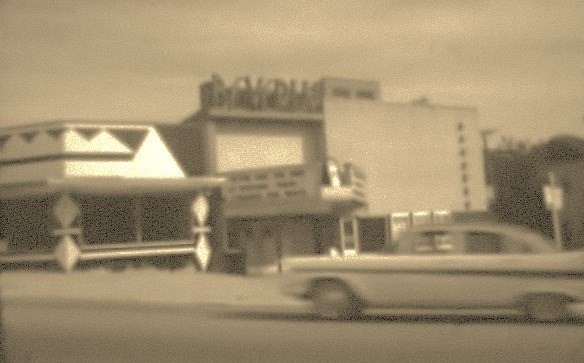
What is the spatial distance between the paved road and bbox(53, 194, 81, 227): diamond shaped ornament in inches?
160

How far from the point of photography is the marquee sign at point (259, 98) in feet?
48.6

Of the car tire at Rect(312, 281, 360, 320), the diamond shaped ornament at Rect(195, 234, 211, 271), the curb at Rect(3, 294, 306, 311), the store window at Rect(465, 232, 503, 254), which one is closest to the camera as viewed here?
the store window at Rect(465, 232, 503, 254)

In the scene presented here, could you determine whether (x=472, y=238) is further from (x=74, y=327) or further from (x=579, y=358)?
(x=74, y=327)

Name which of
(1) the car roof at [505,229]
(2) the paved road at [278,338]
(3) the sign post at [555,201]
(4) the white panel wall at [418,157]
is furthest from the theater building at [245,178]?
(2) the paved road at [278,338]

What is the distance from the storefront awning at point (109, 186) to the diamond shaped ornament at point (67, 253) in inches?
40.5

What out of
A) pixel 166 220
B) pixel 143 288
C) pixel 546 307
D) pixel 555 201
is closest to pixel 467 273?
pixel 546 307

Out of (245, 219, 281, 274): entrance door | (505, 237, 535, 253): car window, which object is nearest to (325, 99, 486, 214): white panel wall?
(505, 237, 535, 253): car window

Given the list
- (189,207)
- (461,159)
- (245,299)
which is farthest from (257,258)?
(189,207)

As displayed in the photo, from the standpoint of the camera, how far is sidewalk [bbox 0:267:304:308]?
562 inches

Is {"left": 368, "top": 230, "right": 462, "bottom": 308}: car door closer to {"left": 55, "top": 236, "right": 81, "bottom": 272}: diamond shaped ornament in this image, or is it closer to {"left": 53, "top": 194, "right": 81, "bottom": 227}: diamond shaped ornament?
{"left": 55, "top": 236, "right": 81, "bottom": 272}: diamond shaped ornament

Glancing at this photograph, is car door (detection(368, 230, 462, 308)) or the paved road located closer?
the paved road

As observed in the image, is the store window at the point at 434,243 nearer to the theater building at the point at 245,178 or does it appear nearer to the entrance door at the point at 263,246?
the theater building at the point at 245,178

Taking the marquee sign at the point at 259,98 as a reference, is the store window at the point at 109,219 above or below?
below

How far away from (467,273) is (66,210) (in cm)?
911
